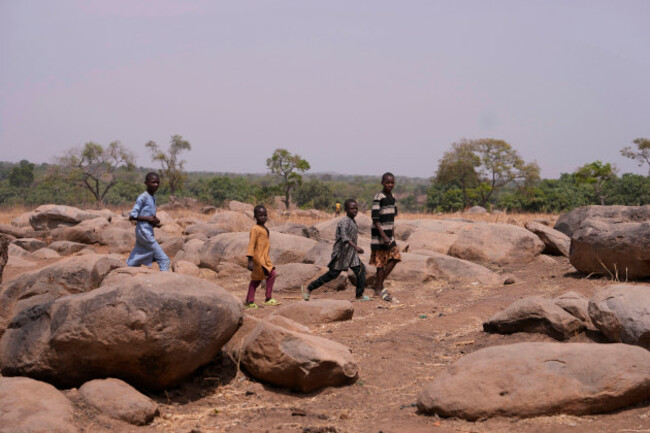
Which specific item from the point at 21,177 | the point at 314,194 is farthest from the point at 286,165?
the point at 21,177

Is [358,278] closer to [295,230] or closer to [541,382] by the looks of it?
[541,382]

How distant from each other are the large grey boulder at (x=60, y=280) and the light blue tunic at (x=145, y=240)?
0.55m

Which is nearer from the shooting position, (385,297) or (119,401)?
(119,401)

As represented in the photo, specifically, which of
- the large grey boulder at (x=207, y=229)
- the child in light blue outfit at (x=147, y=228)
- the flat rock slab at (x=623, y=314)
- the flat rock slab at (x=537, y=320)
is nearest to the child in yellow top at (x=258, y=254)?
the child in light blue outfit at (x=147, y=228)

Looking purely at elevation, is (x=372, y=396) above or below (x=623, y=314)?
below

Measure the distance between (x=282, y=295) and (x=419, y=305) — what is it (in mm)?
2050

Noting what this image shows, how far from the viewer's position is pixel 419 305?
7758 mm

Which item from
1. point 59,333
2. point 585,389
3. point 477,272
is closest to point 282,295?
point 477,272

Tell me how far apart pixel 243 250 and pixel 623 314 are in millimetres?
7137

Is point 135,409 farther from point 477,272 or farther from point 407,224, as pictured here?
point 407,224

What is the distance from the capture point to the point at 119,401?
12.5 ft

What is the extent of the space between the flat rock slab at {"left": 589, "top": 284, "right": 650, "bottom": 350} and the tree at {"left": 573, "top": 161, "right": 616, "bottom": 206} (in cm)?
2801

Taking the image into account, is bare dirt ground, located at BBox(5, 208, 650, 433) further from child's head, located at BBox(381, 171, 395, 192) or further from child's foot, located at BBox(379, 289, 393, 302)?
child's head, located at BBox(381, 171, 395, 192)

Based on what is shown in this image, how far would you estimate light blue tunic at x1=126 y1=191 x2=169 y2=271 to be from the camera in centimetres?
699
